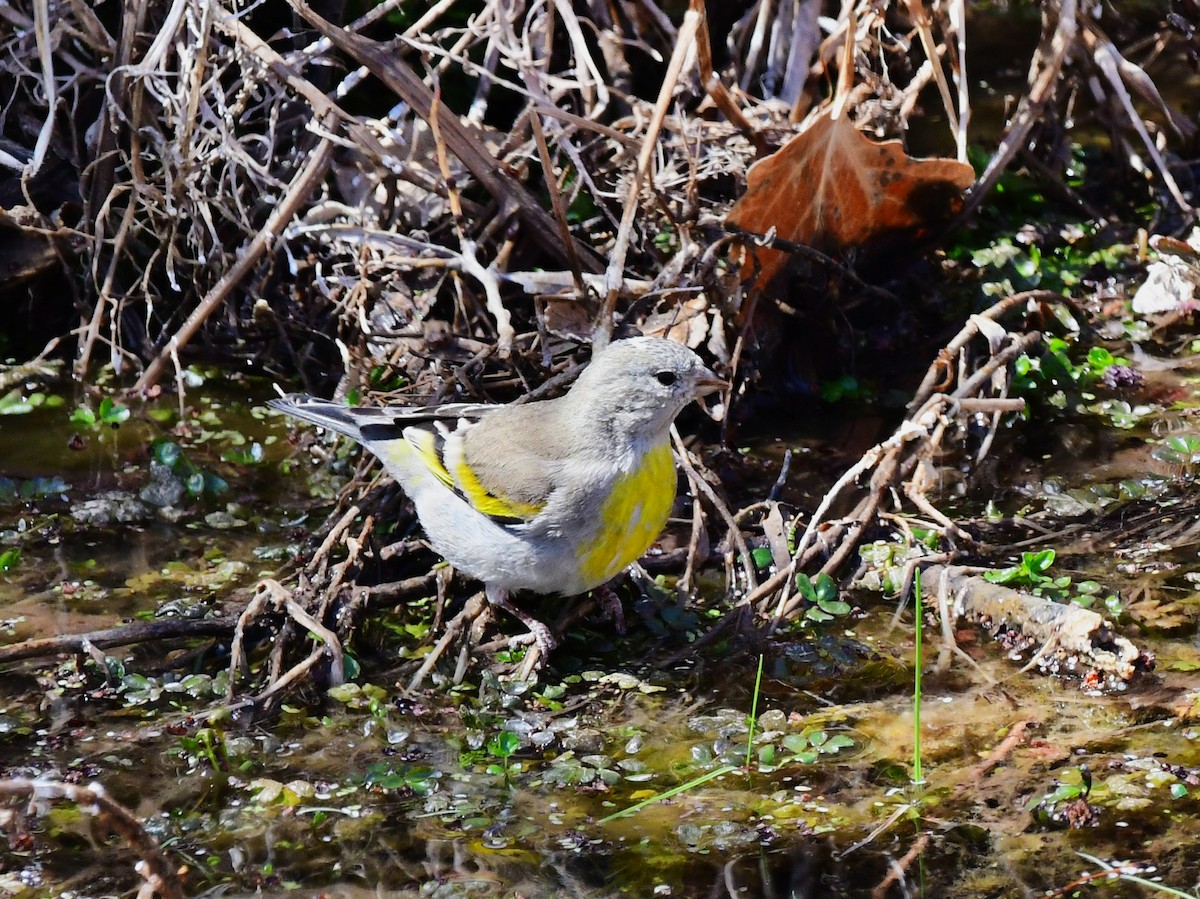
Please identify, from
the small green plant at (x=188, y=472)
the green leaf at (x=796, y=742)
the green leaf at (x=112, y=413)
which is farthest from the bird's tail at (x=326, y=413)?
the green leaf at (x=796, y=742)

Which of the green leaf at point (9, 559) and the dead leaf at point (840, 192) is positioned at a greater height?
the dead leaf at point (840, 192)

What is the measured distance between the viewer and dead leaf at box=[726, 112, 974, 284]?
5.20 metres

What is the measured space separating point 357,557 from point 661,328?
163 cm

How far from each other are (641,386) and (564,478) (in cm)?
41

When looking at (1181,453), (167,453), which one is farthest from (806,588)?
(167,453)

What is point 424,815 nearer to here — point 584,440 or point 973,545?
point 584,440

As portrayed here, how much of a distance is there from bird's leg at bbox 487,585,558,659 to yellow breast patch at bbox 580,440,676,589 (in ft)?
0.78

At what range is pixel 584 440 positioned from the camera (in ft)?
14.3

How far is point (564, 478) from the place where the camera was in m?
4.30

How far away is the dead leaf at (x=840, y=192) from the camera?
520 cm

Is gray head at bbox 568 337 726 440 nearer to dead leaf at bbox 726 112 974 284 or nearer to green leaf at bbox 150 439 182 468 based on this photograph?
dead leaf at bbox 726 112 974 284

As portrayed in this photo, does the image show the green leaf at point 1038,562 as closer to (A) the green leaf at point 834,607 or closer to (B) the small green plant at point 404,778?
(A) the green leaf at point 834,607

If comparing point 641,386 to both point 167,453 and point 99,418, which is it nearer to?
point 167,453

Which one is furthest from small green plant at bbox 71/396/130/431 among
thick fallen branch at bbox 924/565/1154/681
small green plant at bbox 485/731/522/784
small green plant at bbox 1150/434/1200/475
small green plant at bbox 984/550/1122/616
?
small green plant at bbox 1150/434/1200/475
